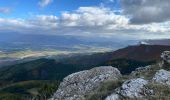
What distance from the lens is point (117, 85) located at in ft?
119

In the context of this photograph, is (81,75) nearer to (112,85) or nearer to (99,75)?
(99,75)

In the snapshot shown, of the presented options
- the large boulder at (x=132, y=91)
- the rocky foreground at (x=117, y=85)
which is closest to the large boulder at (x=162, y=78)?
the rocky foreground at (x=117, y=85)

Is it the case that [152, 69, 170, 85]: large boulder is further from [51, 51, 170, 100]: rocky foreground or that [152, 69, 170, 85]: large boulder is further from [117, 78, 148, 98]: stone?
[117, 78, 148, 98]: stone

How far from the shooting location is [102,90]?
3641 centimetres

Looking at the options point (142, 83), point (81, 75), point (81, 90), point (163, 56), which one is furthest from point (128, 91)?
point (163, 56)

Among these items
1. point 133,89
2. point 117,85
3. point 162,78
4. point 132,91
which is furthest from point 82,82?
point 132,91

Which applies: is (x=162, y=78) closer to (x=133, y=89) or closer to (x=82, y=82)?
(x=133, y=89)

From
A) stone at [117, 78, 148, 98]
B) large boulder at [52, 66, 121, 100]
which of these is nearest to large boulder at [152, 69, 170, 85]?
stone at [117, 78, 148, 98]

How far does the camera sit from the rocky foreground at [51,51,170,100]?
30828mm

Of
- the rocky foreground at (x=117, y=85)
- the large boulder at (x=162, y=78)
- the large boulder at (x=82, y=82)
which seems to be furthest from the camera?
the large boulder at (x=82, y=82)

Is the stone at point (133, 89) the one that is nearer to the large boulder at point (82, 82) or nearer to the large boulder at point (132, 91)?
the large boulder at point (132, 91)

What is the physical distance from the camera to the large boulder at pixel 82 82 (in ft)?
128

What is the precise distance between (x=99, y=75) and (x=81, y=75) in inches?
110

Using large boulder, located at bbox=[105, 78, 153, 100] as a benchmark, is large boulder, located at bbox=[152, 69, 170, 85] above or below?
above
